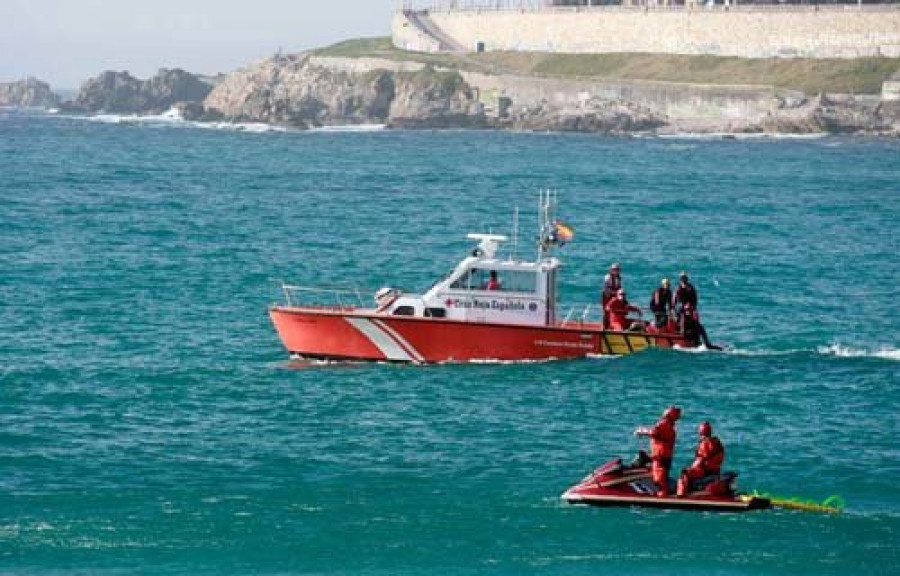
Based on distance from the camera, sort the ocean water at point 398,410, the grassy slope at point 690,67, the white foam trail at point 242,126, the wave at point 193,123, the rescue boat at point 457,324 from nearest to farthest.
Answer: the ocean water at point 398,410 < the rescue boat at point 457,324 < the grassy slope at point 690,67 < the white foam trail at point 242,126 < the wave at point 193,123

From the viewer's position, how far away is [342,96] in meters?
166

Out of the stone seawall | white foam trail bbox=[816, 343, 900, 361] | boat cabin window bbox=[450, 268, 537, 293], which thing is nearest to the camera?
boat cabin window bbox=[450, 268, 537, 293]

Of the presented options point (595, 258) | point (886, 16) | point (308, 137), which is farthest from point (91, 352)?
point (886, 16)

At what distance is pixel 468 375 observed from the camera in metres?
38.9

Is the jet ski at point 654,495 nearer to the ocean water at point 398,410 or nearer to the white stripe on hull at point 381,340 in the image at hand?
the ocean water at point 398,410

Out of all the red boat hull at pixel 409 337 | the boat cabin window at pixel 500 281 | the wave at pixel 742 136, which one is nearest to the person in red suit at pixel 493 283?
the boat cabin window at pixel 500 281

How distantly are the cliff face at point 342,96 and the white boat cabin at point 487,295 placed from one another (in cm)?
11382

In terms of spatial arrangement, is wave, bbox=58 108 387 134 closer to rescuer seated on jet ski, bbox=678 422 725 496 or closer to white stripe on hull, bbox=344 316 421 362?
white stripe on hull, bbox=344 316 421 362

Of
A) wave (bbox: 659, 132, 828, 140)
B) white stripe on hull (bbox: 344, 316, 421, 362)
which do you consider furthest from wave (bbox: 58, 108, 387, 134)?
white stripe on hull (bbox: 344, 316, 421, 362)

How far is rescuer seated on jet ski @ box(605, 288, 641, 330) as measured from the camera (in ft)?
133

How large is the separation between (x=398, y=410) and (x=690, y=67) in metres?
125

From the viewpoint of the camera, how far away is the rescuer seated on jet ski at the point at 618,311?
133ft

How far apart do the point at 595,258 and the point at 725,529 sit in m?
32.8

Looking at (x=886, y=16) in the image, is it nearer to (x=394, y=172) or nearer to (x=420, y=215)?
(x=394, y=172)
